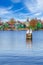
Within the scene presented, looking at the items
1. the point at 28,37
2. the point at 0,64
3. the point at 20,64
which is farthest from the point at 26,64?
the point at 28,37

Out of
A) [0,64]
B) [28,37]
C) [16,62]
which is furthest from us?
[28,37]

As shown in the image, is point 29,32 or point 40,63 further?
point 29,32

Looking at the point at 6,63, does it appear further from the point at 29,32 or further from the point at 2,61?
the point at 29,32

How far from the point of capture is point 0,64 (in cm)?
895

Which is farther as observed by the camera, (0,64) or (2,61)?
(2,61)

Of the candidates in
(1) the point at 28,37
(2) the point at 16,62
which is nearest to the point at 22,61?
(2) the point at 16,62

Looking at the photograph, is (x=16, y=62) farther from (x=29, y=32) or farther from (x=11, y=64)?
(x=29, y=32)

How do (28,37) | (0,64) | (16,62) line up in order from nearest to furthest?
(0,64) → (16,62) → (28,37)

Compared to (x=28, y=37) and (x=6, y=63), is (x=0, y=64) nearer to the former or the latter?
(x=6, y=63)

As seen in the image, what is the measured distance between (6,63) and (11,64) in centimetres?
25

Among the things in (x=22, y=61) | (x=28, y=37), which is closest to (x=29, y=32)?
(x=28, y=37)

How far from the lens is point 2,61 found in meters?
9.68

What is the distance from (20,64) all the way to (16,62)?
53cm

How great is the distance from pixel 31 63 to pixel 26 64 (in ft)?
1.04
